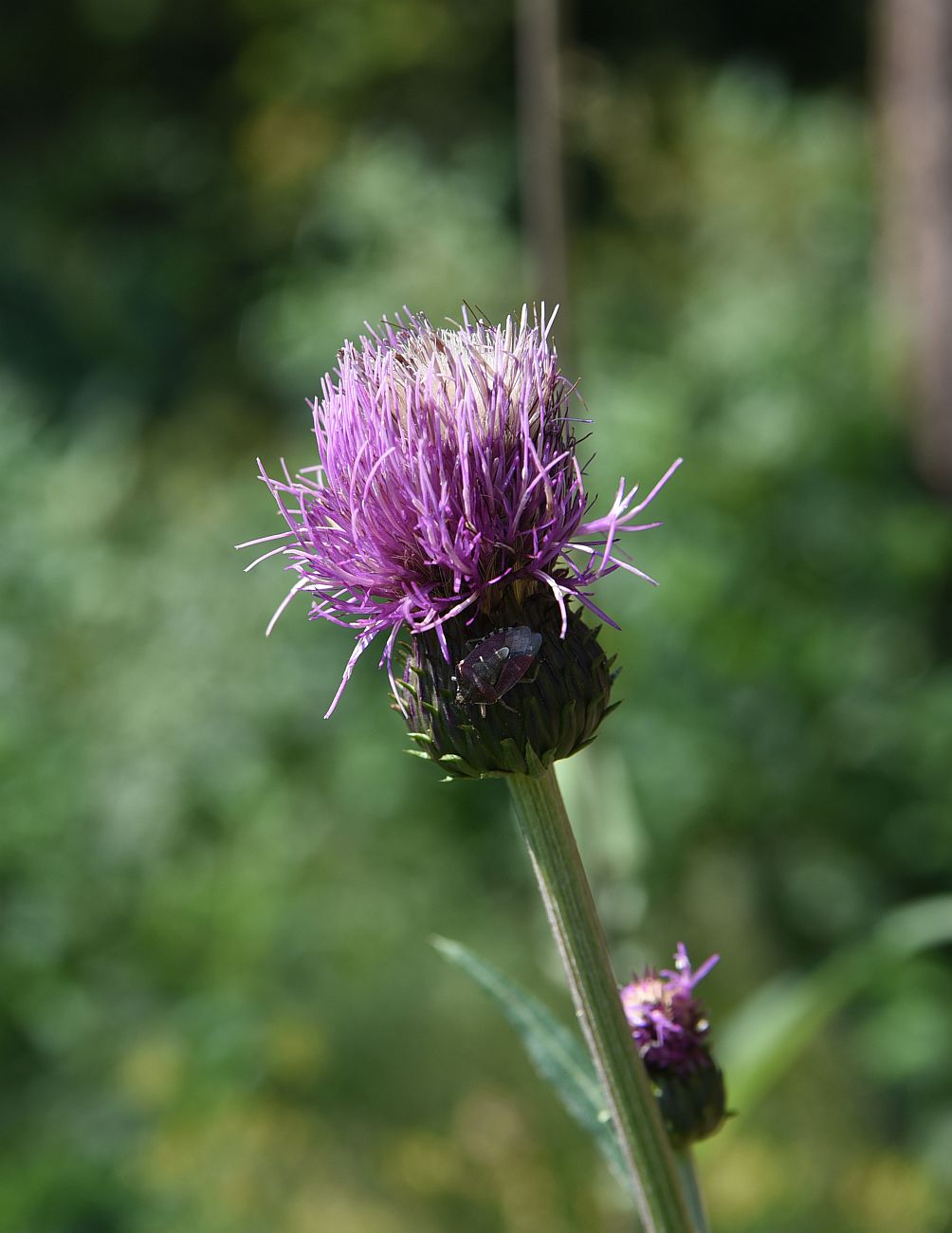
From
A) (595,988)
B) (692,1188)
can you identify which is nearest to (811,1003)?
(692,1188)

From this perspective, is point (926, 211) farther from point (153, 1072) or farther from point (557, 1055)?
point (557, 1055)

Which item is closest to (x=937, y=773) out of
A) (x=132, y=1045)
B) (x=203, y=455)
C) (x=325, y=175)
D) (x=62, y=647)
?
(x=132, y=1045)

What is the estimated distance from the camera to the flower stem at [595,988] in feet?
2.91

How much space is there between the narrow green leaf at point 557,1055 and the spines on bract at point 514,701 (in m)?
0.23

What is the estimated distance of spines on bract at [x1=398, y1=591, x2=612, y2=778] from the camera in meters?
0.89

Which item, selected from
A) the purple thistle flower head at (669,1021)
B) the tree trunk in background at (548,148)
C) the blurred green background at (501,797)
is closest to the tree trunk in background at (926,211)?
the blurred green background at (501,797)

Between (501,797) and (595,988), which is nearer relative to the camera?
(595,988)

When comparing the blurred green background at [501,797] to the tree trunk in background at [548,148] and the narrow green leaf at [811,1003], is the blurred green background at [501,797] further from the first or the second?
the tree trunk in background at [548,148]

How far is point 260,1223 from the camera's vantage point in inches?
119

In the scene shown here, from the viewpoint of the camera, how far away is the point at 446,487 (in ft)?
2.92

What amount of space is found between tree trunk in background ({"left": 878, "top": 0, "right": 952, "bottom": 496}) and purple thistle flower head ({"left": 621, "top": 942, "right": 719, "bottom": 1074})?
128 inches

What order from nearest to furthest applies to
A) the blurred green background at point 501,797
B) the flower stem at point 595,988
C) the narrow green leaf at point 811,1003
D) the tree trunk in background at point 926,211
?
the flower stem at point 595,988 → the narrow green leaf at point 811,1003 → the blurred green background at point 501,797 → the tree trunk in background at point 926,211

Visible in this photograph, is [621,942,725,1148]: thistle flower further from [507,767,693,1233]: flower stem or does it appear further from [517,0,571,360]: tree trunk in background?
Answer: [517,0,571,360]: tree trunk in background

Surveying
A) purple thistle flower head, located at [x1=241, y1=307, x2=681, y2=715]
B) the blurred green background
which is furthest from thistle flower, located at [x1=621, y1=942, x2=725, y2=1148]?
the blurred green background
